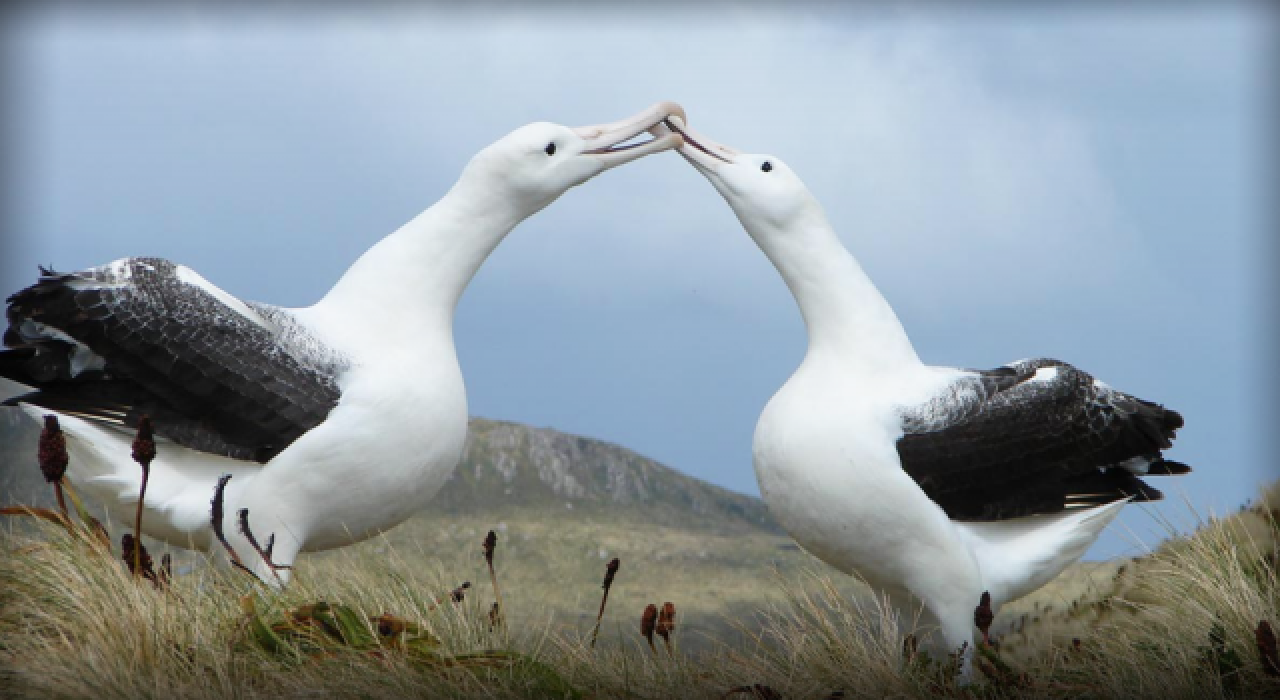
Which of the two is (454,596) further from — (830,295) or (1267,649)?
(1267,649)

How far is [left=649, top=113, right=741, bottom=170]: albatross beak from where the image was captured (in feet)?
22.9

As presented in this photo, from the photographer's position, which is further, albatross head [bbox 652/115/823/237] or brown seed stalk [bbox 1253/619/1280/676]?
albatross head [bbox 652/115/823/237]

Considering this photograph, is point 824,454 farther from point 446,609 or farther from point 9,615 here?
point 9,615

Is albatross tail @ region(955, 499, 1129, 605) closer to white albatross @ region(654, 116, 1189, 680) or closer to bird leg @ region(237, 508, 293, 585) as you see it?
white albatross @ region(654, 116, 1189, 680)

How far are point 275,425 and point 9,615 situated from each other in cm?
150

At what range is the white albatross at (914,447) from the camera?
6.38 metres

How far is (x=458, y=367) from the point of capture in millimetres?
6805

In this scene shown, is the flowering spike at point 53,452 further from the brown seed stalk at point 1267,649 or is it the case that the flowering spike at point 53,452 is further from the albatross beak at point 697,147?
the brown seed stalk at point 1267,649

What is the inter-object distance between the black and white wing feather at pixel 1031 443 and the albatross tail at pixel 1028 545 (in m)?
0.07

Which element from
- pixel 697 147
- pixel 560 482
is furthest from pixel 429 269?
pixel 560 482

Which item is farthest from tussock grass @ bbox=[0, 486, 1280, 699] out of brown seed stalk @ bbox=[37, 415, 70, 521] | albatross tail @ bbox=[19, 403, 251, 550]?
brown seed stalk @ bbox=[37, 415, 70, 521]

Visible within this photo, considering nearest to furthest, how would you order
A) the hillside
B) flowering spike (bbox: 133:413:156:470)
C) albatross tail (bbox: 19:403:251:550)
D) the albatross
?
flowering spike (bbox: 133:413:156:470) → the albatross → albatross tail (bbox: 19:403:251:550) → the hillside

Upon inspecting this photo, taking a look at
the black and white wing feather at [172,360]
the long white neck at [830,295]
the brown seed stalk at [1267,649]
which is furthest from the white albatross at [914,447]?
the black and white wing feather at [172,360]

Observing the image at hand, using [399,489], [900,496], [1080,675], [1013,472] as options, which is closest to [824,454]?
[900,496]
